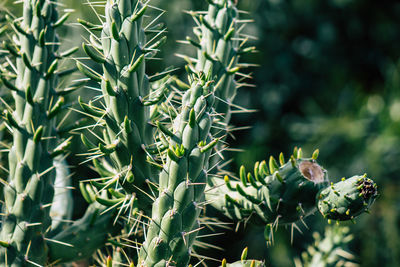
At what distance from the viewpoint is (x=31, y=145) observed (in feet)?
3.80

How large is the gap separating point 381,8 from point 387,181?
1984 mm

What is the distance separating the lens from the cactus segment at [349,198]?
1.02m

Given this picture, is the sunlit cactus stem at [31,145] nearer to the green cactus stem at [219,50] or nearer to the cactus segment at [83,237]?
the cactus segment at [83,237]

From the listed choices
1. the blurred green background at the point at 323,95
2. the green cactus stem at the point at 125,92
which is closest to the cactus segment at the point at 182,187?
the green cactus stem at the point at 125,92

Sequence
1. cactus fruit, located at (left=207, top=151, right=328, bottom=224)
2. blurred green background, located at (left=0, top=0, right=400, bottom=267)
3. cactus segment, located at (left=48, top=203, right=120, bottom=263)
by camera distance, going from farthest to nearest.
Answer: blurred green background, located at (left=0, top=0, right=400, bottom=267), cactus segment, located at (left=48, top=203, right=120, bottom=263), cactus fruit, located at (left=207, top=151, right=328, bottom=224)

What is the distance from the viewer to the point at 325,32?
15.1 ft

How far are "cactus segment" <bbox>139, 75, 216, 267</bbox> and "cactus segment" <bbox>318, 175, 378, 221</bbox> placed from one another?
29 centimetres

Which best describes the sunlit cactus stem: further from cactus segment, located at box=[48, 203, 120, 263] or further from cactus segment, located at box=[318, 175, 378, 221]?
cactus segment, located at box=[318, 175, 378, 221]

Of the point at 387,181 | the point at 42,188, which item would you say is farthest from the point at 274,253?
the point at 42,188

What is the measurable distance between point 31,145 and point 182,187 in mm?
421

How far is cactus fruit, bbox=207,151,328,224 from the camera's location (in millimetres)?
1137

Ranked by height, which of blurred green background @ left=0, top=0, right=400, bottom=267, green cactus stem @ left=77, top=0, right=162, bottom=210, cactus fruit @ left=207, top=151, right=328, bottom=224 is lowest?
blurred green background @ left=0, top=0, right=400, bottom=267

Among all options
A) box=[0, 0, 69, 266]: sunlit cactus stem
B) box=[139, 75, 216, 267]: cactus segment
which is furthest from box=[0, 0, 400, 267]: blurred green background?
box=[139, 75, 216, 267]: cactus segment

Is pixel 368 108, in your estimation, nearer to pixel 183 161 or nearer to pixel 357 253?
pixel 357 253
